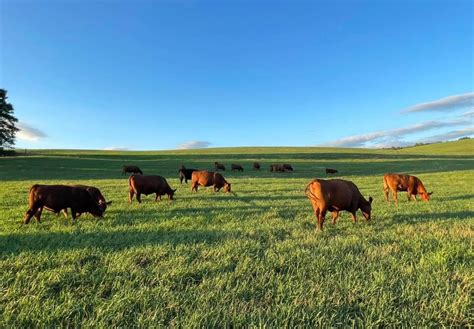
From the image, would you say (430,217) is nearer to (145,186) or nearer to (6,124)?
(145,186)

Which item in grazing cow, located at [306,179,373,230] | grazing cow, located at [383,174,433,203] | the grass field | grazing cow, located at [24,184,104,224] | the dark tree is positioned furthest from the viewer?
the dark tree

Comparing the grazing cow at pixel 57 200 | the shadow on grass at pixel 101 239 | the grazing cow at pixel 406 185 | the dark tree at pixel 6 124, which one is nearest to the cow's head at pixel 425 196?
the grazing cow at pixel 406 185

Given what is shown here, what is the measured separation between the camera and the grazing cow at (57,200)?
8453 mm

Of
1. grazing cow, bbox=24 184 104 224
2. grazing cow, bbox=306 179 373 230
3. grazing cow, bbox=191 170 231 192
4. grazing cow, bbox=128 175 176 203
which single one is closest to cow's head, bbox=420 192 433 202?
grazing cow, bbox=306 179 373 230

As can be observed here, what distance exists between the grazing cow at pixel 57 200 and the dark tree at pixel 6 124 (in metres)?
50.1

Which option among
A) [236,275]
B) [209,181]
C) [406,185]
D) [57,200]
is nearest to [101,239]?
[57,200]

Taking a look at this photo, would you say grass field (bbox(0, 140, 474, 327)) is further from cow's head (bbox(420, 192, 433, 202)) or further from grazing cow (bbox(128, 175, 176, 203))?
cow's head (bbox(420, 192, 433, 202))

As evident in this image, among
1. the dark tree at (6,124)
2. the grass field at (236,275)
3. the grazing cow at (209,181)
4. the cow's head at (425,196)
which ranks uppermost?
the dark tree at (6,124)

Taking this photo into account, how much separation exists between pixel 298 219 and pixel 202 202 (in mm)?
5083

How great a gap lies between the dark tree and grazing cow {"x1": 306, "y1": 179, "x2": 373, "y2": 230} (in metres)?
55.5

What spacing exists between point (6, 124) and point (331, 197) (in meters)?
56.7

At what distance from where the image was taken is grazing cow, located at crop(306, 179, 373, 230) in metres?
8.05

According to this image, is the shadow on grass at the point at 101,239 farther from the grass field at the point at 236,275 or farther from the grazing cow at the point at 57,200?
the grazing cow at the point at 57,200

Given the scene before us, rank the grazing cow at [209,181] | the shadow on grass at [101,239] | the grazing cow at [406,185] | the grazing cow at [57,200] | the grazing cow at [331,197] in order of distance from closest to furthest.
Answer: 1. the shadow on grass at [101,239]
2. the grazing cow at [331,197]
3. the grazing cow at [57,200]
4. the grazing cow at [406,185]
5. the grazing cow at [209,181]
